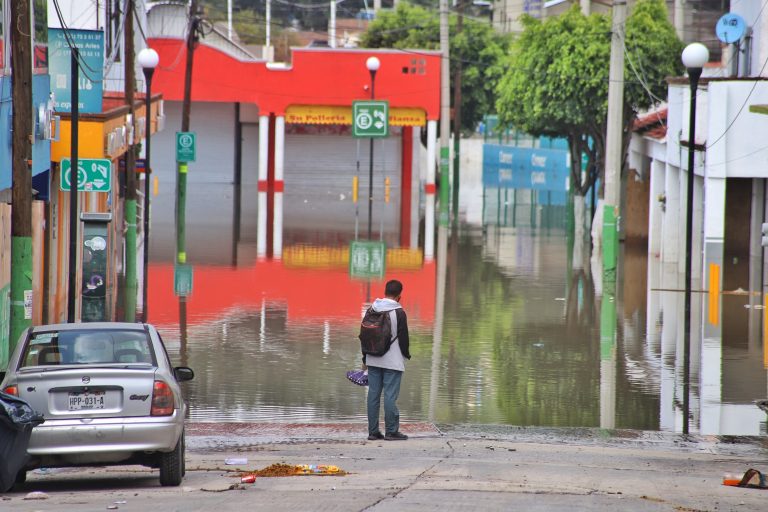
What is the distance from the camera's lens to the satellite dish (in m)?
29.2

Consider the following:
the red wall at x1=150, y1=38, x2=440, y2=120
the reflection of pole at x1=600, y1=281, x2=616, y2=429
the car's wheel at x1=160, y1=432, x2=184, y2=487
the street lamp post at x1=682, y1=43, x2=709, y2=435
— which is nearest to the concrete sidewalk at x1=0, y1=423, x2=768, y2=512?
the car's wheel at x1=160, y1=432, x2=184, y2=487

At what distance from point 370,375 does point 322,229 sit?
28270mm

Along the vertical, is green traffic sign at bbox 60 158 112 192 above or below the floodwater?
above

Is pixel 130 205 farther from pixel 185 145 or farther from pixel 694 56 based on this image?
pixel 694 56

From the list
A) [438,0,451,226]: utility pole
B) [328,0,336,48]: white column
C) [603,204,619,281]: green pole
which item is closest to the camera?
[603,204,619,281]: green pole

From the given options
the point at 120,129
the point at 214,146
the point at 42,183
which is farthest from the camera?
the point at 214,146

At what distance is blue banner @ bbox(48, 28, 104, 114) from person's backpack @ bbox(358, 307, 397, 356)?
983 cm

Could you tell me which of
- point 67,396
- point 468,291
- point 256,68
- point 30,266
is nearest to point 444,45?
point 256,68

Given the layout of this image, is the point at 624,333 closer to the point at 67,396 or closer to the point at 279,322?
the point at 279,322

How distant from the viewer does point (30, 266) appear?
14086 mm

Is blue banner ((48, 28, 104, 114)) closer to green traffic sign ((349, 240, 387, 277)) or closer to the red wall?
green traffic sign ((349, 240, 387, 277))

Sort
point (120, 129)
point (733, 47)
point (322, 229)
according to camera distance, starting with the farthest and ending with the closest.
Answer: point (322, 229) < point (733, 47) < point (120, 129)

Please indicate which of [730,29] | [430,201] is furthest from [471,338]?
[430,201]

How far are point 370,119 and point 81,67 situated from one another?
27.4 meters
